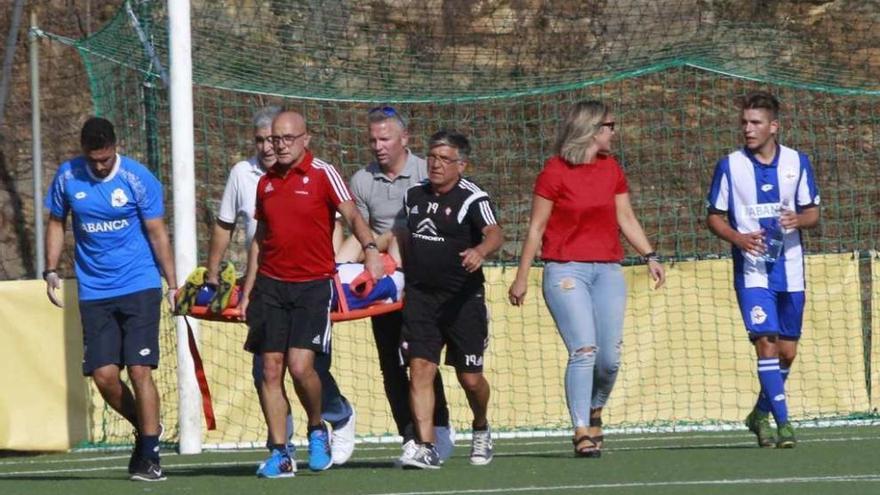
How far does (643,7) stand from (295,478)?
39.3 ft

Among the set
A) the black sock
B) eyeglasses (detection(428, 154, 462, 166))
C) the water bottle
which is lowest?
the black sock

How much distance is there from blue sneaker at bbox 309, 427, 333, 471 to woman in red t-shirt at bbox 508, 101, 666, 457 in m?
1.30

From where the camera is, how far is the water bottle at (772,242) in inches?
388

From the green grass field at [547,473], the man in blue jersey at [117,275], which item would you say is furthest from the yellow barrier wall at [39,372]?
the man in blue jersey at [117,275]

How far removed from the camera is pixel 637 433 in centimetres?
1273

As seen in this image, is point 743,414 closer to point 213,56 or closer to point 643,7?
point 213,56

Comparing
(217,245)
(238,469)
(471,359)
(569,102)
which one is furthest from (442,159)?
(569,102)

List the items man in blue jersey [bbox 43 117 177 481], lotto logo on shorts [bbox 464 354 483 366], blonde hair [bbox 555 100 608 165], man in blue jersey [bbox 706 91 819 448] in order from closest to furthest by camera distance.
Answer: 1. man in blue jersey [bbox 43 117 177 481]
2. lotto logo on shorts [bbox 464 354 483 366]
3. blonde hair [bbox 555 100 608 165]
4. man in blue jersey [bbox 706 91 819 448]

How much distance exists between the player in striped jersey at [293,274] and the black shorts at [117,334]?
24.3 inches

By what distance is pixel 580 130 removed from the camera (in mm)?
9523

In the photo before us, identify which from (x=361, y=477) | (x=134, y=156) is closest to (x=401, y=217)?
(x=361, y=477)

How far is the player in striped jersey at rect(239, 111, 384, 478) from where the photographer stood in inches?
348

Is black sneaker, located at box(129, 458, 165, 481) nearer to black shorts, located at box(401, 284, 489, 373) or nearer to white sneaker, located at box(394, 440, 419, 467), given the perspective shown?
white sneaker, located at box(394, 440, 419, 467)

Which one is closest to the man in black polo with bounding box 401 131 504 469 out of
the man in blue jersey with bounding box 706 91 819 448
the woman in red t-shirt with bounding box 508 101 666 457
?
the woman in red t-shirt with bounding box 508 101 666 457
